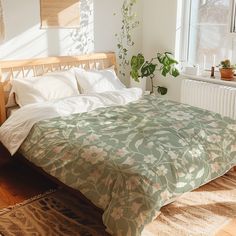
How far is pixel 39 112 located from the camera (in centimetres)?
289

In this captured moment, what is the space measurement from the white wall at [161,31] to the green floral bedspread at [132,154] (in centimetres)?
135

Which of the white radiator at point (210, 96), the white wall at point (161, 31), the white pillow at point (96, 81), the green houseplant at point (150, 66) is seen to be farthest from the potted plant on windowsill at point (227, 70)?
the white pillow at point (96, 81)

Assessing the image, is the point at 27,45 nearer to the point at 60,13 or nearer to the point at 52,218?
the point at 60,13

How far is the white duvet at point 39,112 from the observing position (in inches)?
112

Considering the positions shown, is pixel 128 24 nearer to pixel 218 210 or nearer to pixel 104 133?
pixel 104 133

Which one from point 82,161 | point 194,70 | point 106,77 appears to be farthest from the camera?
point 194,70

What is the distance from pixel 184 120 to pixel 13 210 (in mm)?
1499

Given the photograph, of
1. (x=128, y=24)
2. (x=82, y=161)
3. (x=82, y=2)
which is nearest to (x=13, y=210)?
(x=82, y=161)

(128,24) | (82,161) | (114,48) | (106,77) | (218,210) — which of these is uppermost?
(128,24)

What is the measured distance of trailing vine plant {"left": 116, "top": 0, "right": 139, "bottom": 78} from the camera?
4238 mm

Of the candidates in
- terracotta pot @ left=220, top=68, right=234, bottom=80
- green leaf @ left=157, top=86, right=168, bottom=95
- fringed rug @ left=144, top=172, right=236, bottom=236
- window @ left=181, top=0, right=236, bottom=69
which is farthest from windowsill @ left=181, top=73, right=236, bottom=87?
fringed rug @ left=144, top=172, right=236, bottom=236

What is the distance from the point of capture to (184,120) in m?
2.82

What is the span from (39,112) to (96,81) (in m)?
0.92

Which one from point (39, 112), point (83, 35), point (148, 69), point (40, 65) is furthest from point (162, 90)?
point (39, 112)
